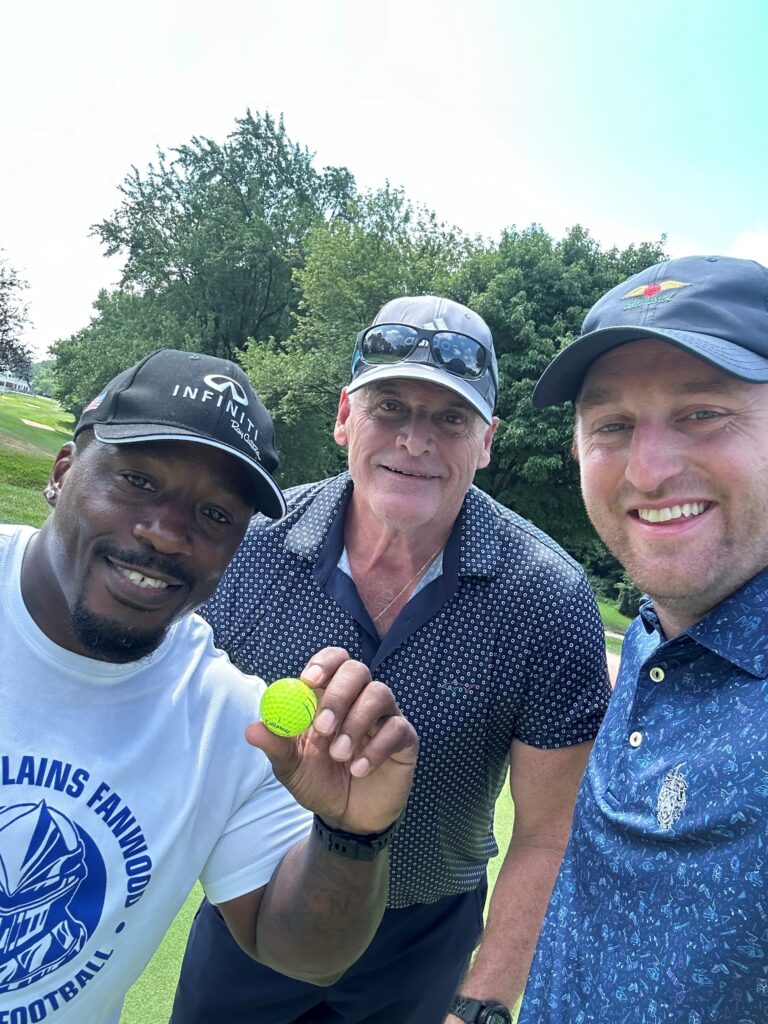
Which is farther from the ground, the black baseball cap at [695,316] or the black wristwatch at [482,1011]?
the black baseball cap at [695,316]

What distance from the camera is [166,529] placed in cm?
157

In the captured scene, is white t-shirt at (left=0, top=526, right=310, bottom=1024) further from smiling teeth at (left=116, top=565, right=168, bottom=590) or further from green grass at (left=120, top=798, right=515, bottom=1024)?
green grass at (left=120, top=798, right=515, bottom=1024)

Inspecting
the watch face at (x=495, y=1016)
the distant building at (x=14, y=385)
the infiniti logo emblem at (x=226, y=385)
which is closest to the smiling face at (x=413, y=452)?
the infiniti logo emblem at (x=226, y=385)

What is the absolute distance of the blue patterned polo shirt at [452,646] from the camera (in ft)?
7.36

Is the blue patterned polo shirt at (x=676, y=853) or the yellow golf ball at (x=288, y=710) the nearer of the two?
the blue patterned polo shirt at (x=676, y=853)

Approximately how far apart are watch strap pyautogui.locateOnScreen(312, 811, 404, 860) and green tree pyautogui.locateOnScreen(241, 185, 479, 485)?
20.7 meters

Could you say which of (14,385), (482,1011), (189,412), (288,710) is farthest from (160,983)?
(14,385)

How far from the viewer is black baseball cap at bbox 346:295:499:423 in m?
2.39

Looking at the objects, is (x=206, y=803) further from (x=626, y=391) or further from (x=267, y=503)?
(x=626, y=391)

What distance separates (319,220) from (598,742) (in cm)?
3171

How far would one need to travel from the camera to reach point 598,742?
1722mm

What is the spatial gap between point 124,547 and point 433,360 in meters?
1.31

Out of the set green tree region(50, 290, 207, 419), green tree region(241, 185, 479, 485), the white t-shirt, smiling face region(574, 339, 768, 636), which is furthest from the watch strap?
green tree region(50, 290, 207, 419)

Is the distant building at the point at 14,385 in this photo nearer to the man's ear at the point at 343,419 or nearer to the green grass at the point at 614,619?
the green grass at the point at 614,619
